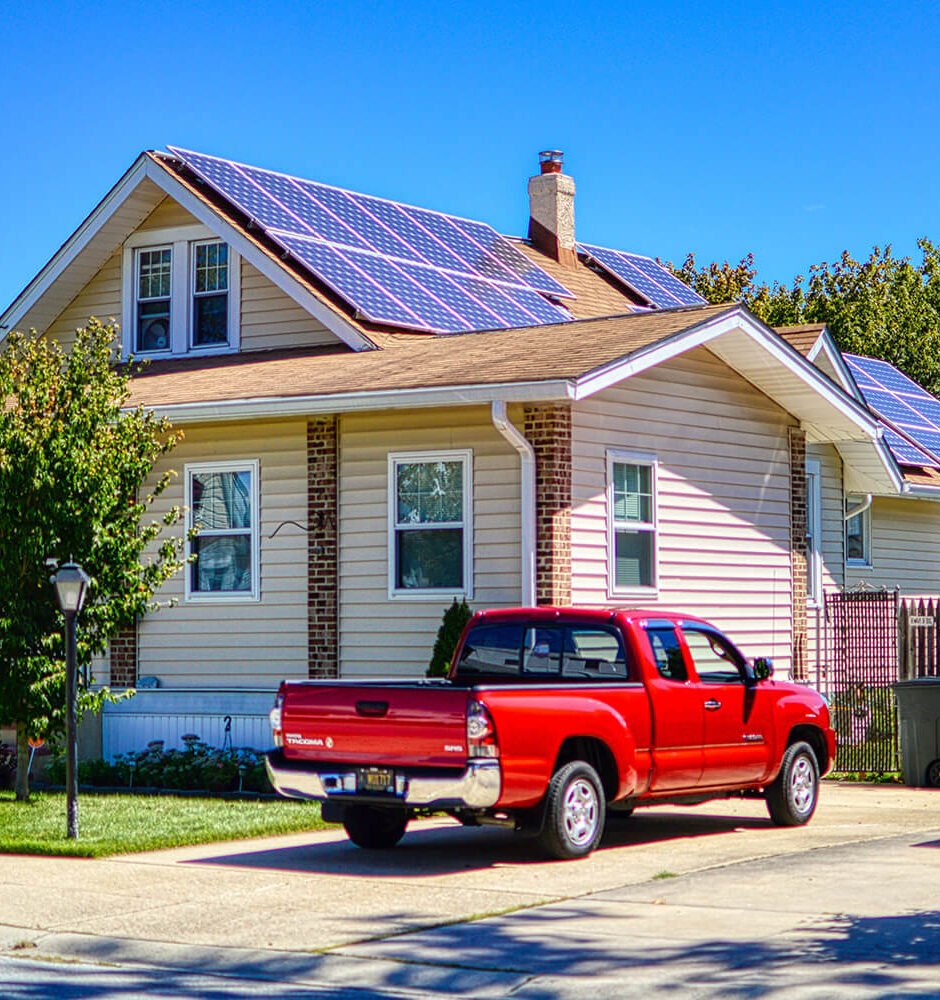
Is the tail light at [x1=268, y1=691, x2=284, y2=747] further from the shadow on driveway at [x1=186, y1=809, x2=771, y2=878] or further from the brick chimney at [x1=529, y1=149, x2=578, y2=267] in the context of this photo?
the brick chimney at [x1=529, y1=149, x2=578, y2=267]

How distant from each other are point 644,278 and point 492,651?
15.6 m

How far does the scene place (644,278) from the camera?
28.6 metres

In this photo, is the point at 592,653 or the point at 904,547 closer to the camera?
the point at 592,653

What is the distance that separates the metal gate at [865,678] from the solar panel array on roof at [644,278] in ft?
24.2

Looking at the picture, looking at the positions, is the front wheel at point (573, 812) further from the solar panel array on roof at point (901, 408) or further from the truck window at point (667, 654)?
the solar panel array on roof at point (901, 408)

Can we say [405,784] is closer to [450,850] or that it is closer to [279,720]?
[279,720]

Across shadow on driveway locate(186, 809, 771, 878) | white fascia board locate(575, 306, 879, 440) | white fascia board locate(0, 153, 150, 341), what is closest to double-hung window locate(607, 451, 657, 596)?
white fascia board locate(575, 306, 879, 440)

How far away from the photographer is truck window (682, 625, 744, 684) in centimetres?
1418

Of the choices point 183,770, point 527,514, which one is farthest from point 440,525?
point 183,770

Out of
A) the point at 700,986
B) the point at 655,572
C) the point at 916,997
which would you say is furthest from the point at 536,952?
the point at 655,572

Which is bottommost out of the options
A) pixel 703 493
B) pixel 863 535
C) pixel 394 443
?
pixel 863 535

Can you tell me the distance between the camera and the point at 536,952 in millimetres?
9328

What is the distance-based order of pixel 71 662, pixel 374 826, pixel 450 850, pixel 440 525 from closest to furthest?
pixel 374 826 → pixel 450 850 → pixel 71 662 → pixel 440 525

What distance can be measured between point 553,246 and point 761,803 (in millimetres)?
12899
